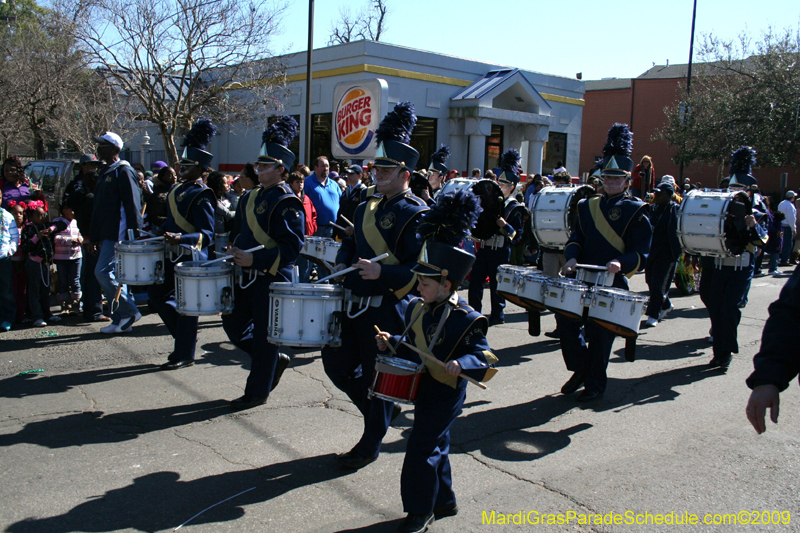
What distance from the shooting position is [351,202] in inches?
410

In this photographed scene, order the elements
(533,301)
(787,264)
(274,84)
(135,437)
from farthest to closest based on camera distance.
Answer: (274,84), (787,264), (533,301), (135,437)

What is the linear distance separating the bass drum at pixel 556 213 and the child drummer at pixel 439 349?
4.28m

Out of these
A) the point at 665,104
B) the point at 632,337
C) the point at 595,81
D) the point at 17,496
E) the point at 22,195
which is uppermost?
the point at 595,81

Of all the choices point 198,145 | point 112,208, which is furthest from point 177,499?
point 112,208

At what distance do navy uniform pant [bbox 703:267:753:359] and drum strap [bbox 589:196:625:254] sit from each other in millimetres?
2077

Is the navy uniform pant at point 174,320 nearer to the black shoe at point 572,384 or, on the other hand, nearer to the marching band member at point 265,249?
the marching band member at point 265,249

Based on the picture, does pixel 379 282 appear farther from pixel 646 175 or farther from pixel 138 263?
pixel 646 175

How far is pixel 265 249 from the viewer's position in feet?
17.2

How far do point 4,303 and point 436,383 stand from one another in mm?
6392

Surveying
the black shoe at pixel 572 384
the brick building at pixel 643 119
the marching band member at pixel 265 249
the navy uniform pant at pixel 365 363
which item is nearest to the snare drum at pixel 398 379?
the navy uniform pant at pixel 365 363

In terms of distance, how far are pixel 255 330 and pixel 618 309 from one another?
9.49 ft

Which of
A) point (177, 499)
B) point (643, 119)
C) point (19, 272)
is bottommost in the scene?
point (177, 499)

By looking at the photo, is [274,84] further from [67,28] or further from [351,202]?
[351,202]

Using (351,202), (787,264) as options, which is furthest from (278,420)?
(787,264)
